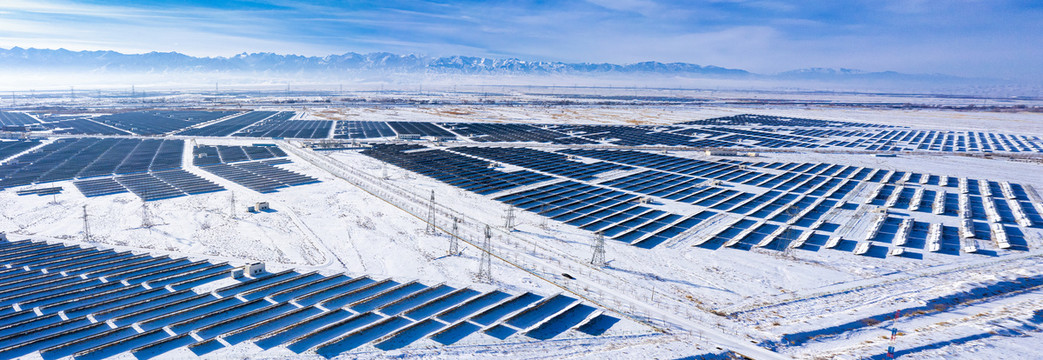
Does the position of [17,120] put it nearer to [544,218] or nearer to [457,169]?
[457,169]

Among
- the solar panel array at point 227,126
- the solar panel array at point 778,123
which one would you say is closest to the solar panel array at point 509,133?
A: the solar panel array at point 227,126

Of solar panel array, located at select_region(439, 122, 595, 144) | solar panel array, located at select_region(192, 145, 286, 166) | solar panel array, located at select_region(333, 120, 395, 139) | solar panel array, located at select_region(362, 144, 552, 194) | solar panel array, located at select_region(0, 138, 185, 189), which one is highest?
solar panel array, located at select_region(439, 122, 595, 144)

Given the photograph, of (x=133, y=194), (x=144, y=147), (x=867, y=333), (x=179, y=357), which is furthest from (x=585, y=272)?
(x=144, y=147)

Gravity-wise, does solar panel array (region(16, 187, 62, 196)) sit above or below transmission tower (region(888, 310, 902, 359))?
below

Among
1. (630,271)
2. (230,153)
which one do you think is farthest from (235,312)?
(230,153)

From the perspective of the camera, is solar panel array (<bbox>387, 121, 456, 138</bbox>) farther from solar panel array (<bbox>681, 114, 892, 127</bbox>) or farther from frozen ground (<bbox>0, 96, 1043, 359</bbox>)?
solar panel array (<bbox>681, 114, 892, 127</bbox>)

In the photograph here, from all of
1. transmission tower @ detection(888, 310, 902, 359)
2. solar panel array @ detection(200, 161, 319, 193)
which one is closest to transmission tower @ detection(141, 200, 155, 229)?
solar panel array @ detection(200, 161, 319, 193)
